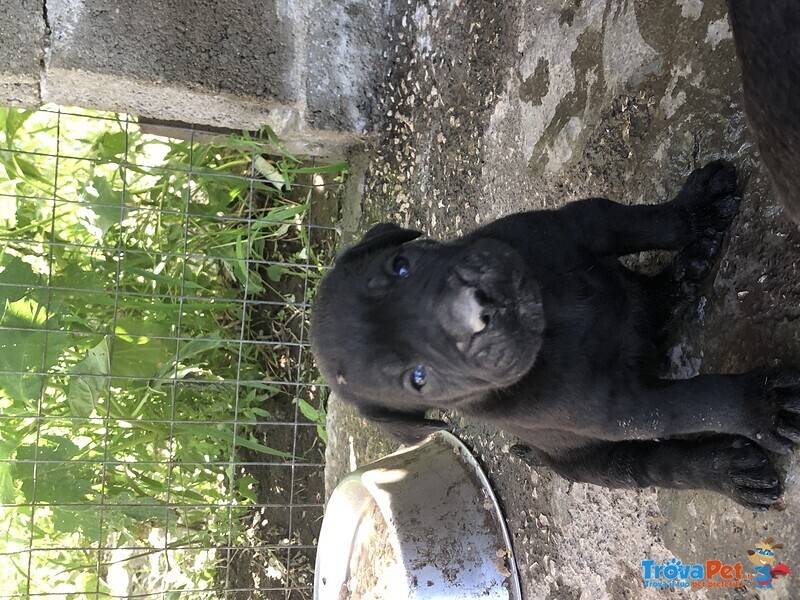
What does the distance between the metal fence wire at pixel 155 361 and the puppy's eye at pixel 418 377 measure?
1.86 metres

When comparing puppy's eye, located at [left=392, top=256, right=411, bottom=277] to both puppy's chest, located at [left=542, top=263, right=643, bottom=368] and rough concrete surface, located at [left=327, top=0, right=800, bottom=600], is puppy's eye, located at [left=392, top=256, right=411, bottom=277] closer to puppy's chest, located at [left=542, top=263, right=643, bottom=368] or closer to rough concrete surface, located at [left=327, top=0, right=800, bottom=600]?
puppy's chest, located at [left=542, top=263, right=643, bottom=368]

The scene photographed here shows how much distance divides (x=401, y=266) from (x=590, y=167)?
40.4 inches

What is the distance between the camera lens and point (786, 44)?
1220mm

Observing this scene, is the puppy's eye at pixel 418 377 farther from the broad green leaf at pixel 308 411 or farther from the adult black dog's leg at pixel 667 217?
the broad green leaf at pixel 308 411

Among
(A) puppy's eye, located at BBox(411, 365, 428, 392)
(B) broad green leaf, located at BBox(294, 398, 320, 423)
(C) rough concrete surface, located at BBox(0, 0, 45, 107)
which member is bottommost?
(A) puppy's eye, located at BBox(411, 365, 428, 392)

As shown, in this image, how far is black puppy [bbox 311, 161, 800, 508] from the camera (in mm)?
1905

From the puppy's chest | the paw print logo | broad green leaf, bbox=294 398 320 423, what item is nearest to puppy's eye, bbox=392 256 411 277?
the puppy's chest

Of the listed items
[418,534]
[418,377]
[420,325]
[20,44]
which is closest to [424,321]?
[420,325]

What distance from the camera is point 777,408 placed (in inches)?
73.3

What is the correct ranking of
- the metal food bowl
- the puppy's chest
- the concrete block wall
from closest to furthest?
the puppy's chest
the metal food bowl
the concrete block wall

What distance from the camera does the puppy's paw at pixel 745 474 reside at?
6.44ft

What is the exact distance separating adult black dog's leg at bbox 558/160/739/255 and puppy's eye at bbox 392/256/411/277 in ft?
1.62

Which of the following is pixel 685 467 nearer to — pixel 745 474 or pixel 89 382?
pixel 745 474

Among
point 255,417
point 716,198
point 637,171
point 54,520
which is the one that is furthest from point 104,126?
point 716,198
